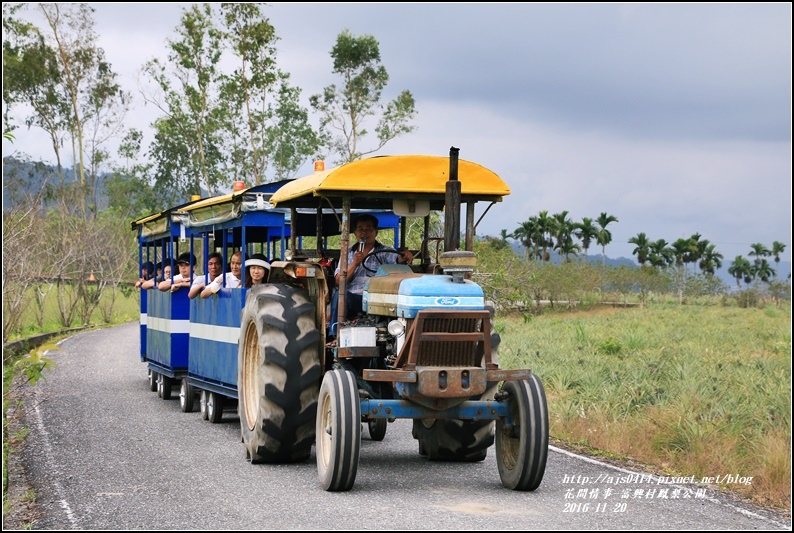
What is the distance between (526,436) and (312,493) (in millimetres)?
1687

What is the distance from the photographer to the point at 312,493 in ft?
26.5

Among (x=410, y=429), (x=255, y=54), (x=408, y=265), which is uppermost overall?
(x=255, y=54)

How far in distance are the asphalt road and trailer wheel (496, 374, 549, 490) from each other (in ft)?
0.49

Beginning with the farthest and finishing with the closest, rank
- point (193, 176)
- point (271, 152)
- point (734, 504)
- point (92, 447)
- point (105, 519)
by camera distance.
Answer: point (193, 176)
point (271, 152)
point (92, 447)
point (734, 504)
point (105, 519)

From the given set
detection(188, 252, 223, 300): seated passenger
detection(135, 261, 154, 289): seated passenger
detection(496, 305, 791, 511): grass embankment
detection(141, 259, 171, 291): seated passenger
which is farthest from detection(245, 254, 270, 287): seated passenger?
detection(135, 261, 154, 289): seated passenger

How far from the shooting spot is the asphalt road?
705 centimetres

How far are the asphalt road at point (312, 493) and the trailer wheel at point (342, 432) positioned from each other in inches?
5.4

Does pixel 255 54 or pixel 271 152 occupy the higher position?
pixel 255 54

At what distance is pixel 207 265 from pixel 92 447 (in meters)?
A: 4.18

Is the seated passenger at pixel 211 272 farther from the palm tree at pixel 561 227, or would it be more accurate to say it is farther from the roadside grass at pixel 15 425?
the palm tree at pixel 561 227

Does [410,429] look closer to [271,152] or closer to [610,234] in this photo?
[271,152]

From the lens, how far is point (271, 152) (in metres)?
42.7

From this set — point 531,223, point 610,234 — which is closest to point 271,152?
point 531,223

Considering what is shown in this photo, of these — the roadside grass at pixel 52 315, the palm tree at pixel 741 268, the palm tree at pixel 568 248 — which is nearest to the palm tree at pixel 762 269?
the palm tree at pixel 741 268
